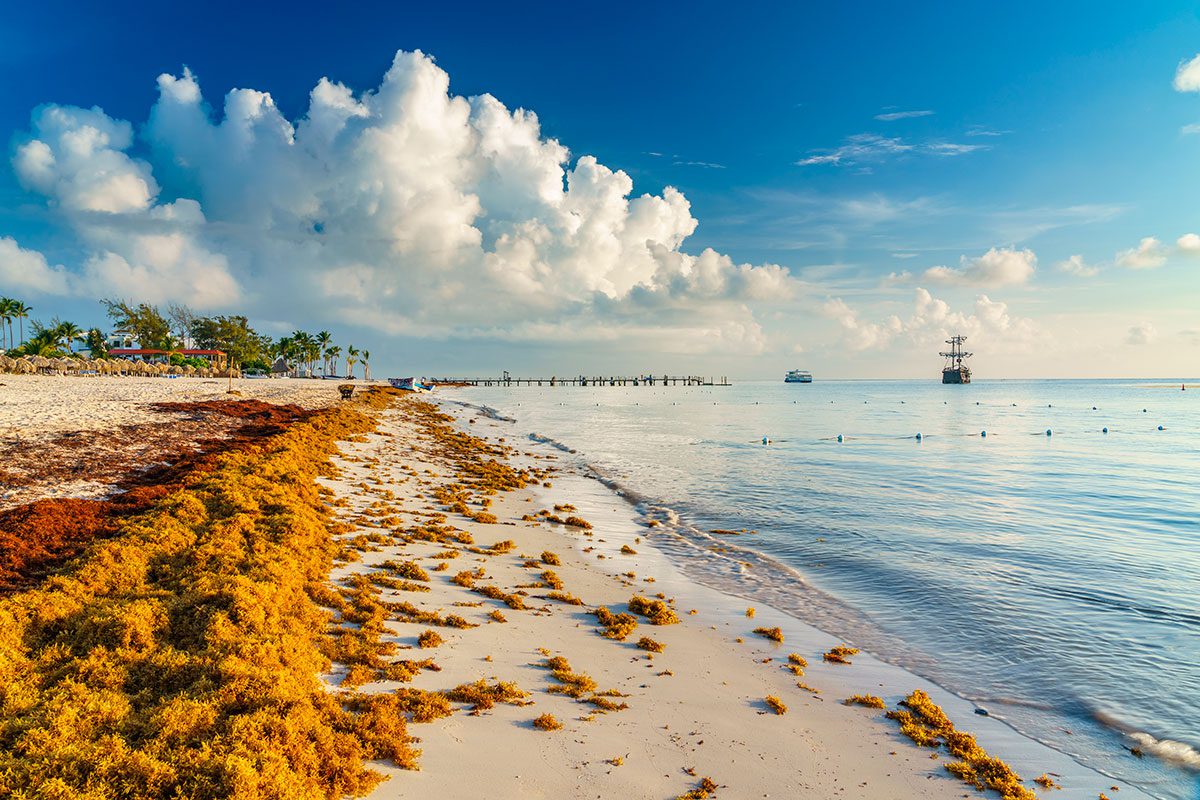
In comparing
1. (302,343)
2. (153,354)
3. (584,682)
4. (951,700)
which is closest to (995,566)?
(951,700)

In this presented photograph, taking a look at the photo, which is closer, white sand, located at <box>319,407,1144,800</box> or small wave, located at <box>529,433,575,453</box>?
white sand, located at <box>319,407,1144,800</box>

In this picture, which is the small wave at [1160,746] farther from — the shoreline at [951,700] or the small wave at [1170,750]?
the shoreline at [951,700]

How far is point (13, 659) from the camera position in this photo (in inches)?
236

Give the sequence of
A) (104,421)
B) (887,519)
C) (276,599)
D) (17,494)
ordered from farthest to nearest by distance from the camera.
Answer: (104,421), (887,519), (17,494), (276,599)

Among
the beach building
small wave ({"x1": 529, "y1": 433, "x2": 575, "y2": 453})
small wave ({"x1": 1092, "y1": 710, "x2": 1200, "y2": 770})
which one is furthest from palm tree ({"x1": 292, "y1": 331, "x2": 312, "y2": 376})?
small wave ({"x1": 1092, "y1": 710, "x2": 1200, "y2": 770})

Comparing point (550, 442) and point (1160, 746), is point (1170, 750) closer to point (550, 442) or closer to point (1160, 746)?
point (1160, 746)

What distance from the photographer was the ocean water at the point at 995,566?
7.90m

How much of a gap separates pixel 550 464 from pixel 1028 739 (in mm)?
23794

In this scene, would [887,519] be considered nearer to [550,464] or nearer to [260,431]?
[550,464]

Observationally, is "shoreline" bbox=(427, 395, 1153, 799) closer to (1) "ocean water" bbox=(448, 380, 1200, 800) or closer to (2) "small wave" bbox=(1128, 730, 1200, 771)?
(1) "ocean water" bbox=(448, 380, 1200, 800)

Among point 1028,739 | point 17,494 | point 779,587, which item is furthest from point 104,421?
point 1028,739

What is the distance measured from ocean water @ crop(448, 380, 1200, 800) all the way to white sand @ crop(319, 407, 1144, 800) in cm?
107

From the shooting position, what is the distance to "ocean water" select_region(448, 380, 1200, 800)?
790 centimetres

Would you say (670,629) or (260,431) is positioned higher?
(260,431)
